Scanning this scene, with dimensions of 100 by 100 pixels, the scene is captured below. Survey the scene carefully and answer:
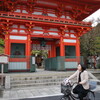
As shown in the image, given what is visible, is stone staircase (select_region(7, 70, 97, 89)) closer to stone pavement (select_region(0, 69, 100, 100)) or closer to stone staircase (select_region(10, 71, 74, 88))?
stone staircase (select_region(10, 71, 74, 88))

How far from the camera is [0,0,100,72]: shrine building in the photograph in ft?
38.6

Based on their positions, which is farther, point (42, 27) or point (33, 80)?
point (42, 27)

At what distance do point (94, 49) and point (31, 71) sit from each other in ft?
52.9

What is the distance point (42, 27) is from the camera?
1323 cm

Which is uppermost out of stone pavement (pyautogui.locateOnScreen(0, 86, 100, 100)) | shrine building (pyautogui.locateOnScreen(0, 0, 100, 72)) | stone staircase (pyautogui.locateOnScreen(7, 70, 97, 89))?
shrine building (pyautogui.locateOnScreen(0, 0, 100, 72))

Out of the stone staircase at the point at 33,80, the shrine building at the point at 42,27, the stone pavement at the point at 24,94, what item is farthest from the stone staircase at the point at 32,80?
the shrine building at the point at 42,27

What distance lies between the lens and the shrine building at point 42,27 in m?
11.8

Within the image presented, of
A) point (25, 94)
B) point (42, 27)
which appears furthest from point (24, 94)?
point (42, 27)

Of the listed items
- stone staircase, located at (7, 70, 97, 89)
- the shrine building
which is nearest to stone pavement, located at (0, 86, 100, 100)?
stone staircase, located at (7, 70, 97, 89)

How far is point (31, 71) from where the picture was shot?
11883 millimetres

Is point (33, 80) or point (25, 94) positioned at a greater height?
point (33, 80)

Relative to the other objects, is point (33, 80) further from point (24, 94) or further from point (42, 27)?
point (42, 27)

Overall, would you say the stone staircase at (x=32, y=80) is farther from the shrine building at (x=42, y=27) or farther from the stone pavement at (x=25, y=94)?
the shrine building at (x=42, y=27)

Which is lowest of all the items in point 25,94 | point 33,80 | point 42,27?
point 25,94
